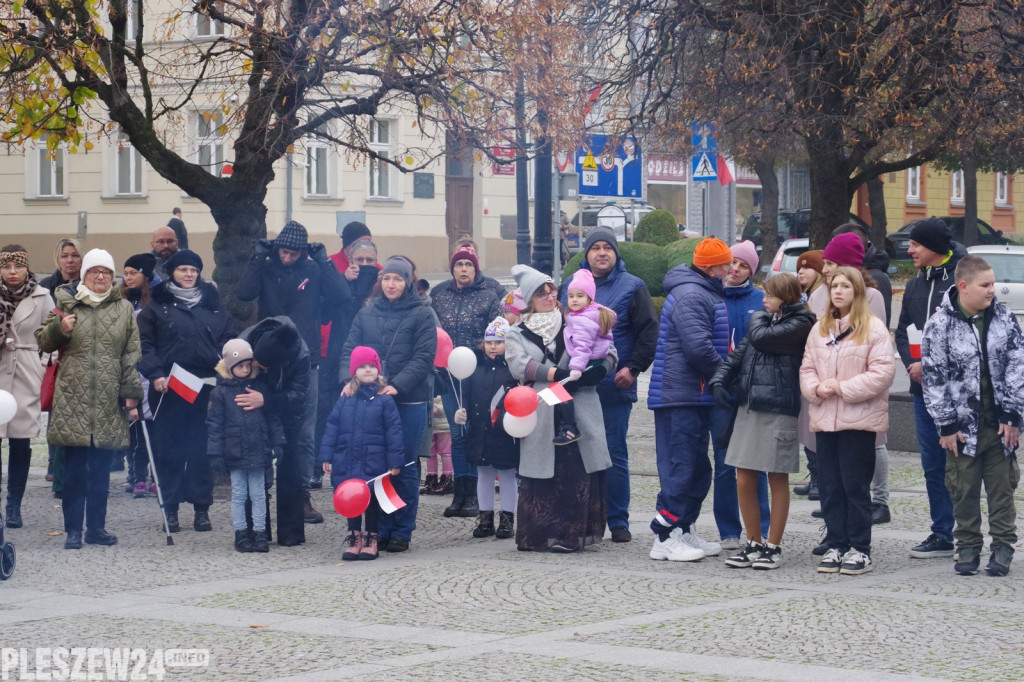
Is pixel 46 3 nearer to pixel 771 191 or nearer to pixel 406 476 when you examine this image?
pixel 406 476

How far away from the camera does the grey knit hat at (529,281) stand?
9.50 m

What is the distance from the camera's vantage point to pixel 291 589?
8250mm

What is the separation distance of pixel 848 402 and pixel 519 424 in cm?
191

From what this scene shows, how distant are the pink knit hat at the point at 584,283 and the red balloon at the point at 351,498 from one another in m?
1.73

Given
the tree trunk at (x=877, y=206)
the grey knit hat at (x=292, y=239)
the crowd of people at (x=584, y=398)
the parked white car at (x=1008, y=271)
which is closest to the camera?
the crowd of people at (x=584, y=398)

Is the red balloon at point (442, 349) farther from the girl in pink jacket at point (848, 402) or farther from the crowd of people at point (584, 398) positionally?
the girl in pink jacket at point (848, 402)

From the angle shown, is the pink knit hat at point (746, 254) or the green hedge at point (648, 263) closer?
the pink knit hat at point (746, 254)

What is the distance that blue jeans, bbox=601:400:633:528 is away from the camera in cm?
989

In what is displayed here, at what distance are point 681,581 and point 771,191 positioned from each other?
2907cm

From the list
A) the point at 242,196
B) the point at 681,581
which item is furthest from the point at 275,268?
the point at 681,581

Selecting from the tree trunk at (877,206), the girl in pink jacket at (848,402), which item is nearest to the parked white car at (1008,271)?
the tree trunk at (877,206)

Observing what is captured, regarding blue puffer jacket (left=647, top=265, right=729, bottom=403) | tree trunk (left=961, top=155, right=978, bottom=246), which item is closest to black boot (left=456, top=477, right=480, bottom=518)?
blue puffer jacket (left=647, top=265, right=729, bottom=403)

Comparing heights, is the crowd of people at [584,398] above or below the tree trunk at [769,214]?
below

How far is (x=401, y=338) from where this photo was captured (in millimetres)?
9789
